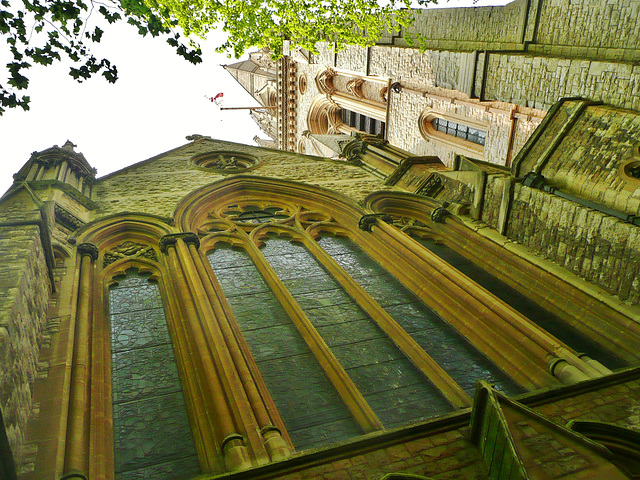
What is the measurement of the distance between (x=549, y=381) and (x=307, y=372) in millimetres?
2902

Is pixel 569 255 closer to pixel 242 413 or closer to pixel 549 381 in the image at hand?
pixel 549 381

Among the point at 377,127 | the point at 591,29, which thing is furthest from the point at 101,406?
the point at 377,127

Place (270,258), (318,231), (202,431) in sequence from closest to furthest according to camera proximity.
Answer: (202,431) → (270,258) → (318,231)

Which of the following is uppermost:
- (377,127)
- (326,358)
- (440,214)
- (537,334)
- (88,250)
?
(377,127)

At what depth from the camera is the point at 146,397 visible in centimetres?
630

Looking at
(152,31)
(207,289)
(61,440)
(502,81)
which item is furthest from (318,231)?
(61,440)

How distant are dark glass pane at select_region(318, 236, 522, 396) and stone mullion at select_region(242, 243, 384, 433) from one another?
4.73ft

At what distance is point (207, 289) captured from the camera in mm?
7828

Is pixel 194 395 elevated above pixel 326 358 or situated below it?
above

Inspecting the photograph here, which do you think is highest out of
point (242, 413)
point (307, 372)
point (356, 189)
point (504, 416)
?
point (356, 189)

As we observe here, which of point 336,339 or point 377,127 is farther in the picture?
point 377,127

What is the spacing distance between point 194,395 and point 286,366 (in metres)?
1.29

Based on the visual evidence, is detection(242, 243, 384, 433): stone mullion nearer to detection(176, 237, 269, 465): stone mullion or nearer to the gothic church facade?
the gothic church facade

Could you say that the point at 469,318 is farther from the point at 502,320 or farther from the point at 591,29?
the point at 591,29
